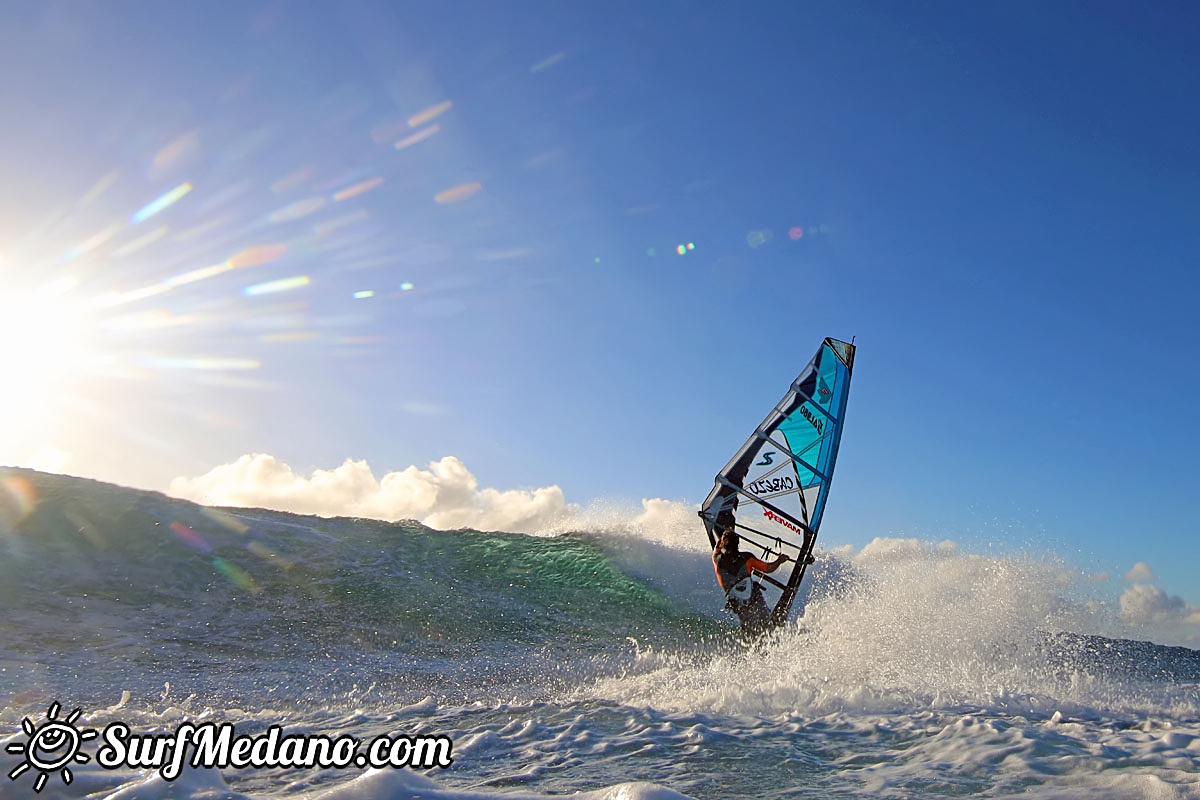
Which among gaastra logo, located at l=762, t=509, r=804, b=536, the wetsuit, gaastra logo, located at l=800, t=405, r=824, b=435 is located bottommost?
the wetsuit

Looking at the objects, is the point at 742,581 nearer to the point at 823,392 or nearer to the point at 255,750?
the point at 823,392

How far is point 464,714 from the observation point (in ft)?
17.8

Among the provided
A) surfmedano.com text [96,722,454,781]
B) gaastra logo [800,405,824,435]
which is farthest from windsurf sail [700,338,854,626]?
surfmedano.com text [96,722,454,781]

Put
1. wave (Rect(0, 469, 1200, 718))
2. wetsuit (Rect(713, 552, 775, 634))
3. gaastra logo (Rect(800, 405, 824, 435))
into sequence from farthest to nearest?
1. gaastra logo (Rect(800, 405, 824, 435))
2. wetsuit (Rect(713, 552, 775, 634))
3. wave (Rect(0, 469, 1200, 718))

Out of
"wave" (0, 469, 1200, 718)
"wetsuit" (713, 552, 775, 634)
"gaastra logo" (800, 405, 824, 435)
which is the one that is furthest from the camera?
"gaastra logo" (800, 405, 824, 435)

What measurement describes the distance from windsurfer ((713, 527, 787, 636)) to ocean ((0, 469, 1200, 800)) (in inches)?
17.8

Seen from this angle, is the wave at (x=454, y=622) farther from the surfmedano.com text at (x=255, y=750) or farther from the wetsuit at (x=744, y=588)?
the surfmedano.com text at (x=255, y=750)

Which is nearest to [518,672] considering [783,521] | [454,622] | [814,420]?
[454,622]

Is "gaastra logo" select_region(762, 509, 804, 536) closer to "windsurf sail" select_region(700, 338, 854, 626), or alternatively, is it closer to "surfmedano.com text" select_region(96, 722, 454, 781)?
"windsurf sail" select_region(700, 338, 854, 626)

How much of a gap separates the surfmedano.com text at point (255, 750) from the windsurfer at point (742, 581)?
19.1 feet

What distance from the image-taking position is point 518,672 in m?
8.38

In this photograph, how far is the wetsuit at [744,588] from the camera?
30.6 ft

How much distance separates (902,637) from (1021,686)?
195cm

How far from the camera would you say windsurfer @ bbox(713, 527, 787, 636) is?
934 centimetres
